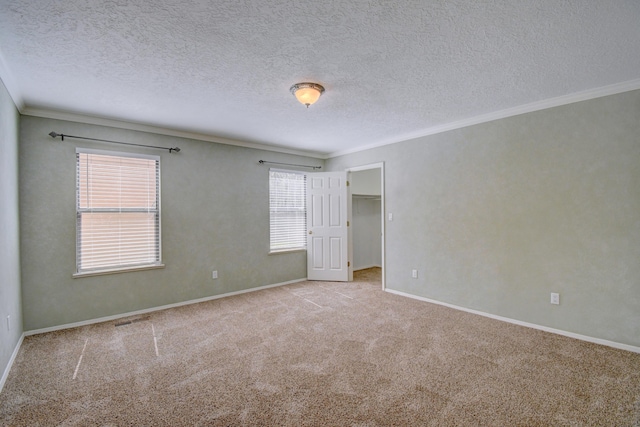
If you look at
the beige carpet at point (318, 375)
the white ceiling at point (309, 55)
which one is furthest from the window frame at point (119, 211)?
the beige carpet at point (318, 375)

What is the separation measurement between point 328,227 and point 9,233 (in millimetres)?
4202

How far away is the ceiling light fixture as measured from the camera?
106 inches

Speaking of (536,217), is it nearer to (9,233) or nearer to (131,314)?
(131,314)

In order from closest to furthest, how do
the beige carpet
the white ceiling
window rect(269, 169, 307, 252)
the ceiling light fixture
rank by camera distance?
the white ceiling, the beige carpet, the ceiling light fixture, window rect(269, 169, 307, 252)

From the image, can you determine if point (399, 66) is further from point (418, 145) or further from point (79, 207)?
point (79, 207)

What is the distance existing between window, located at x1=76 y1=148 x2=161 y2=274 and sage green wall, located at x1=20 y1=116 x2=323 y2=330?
0.31 ft

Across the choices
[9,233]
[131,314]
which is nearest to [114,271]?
[131,314]

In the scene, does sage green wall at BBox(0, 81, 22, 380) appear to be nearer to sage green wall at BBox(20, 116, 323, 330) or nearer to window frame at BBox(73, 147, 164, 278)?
sage green wall at BBox(20, 116, 323, 330)

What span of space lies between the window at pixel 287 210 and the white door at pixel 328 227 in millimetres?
168

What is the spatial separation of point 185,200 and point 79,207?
47.5 inches

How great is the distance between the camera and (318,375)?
2361 mm

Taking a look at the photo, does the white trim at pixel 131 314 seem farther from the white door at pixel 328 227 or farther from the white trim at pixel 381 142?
the white trim at pixel 381 142

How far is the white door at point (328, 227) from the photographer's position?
18.0 feet

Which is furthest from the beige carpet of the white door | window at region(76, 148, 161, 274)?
the white door
